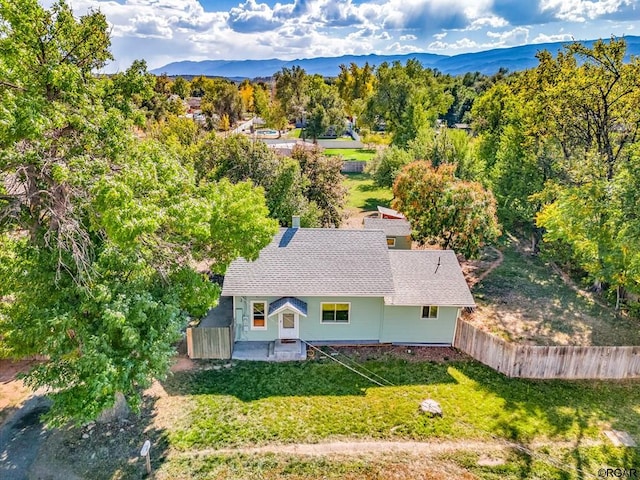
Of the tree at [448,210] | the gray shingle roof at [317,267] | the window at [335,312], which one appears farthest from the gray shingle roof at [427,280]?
the tree at [448,210]

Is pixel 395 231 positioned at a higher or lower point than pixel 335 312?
higher

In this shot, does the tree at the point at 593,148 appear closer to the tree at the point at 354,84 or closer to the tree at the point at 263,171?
the tree at the point at 263,171

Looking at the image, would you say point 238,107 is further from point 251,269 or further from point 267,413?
point 267,413

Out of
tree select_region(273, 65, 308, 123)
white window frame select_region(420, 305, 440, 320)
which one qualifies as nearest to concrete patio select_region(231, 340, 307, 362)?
white window frame select_region(420, 305, 440, 320)

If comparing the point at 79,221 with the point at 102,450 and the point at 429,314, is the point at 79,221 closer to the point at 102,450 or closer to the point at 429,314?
the point at 102,450

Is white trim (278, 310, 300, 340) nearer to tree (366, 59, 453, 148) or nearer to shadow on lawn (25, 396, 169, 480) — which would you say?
shadow on lawn (25, 396, 169, 480)

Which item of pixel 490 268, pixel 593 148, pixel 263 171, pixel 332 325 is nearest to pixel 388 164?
pixel 490 268
